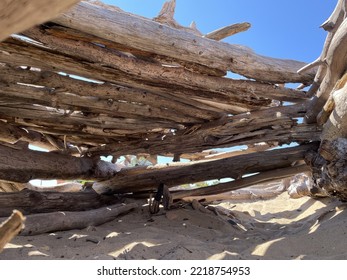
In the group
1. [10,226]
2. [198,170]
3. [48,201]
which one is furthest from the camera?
[198,170]

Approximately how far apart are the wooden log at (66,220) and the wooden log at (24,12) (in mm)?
2445

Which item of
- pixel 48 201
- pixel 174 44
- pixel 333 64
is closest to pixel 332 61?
pixel 333 64

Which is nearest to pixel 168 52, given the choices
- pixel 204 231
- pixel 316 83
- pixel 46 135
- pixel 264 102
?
pixel 264 102

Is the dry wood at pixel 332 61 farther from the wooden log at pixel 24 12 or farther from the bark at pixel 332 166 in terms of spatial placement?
the wooden log at pixel 24 12

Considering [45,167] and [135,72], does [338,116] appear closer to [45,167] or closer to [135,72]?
[135,72]

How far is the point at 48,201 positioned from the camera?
3.62 m

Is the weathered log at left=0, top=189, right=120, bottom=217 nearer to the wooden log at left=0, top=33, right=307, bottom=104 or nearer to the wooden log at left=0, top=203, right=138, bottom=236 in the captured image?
the wooden log at left=0, top=203, right=138, bottom=236

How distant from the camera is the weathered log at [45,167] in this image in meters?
3.54

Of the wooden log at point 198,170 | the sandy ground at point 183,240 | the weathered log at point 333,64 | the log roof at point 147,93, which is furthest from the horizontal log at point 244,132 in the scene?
the sandy ground at point 183,240

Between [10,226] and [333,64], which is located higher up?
[333,64]

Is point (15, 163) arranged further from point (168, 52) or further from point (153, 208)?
point (168, 52)

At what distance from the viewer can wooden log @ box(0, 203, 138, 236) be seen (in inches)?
118

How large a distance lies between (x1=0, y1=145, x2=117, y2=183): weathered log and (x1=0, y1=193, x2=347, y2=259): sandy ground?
82 centimetres

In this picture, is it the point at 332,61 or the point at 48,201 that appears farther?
the point at 48,201
